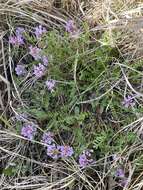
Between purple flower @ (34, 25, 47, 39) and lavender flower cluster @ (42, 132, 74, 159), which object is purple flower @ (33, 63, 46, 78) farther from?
lavender flower cluster @ (42, 132, 74, 159)

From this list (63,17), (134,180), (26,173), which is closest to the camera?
(134,180)

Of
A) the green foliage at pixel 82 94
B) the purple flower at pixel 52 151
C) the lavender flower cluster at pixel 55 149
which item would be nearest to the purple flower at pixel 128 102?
the green foliage at pixel 82 94

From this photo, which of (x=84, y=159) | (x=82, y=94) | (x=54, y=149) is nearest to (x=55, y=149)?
(x=54, y=149)

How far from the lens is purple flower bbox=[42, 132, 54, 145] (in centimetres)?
202

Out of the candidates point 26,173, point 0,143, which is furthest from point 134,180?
point 0,143

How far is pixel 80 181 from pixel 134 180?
248 mm

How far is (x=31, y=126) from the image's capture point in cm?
207

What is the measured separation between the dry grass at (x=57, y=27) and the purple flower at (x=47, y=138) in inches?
4.3

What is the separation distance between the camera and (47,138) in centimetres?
203

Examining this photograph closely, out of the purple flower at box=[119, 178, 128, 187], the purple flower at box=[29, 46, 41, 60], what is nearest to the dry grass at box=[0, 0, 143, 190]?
the purple flower at box=[119, 178, 128, 187]

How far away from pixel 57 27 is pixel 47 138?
0.64 metres

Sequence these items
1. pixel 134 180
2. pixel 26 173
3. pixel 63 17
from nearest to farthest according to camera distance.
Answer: pixel 134 180 → pixel 26 173 → pixel 63 17

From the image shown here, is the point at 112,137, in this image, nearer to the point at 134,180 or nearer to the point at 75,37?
the point at 134,180

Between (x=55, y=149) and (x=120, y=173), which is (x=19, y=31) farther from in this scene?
(x=120, y=173)
